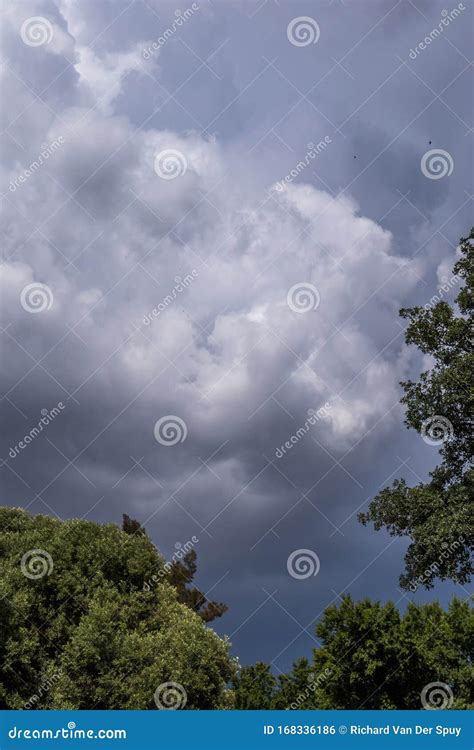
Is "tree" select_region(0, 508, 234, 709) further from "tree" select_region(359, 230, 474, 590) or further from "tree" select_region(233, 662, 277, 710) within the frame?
"tree" select_region(359, 230, 474, 590)

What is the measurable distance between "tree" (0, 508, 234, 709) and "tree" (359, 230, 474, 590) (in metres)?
8.27

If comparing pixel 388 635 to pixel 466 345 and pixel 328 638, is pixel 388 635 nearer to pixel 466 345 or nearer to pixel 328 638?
pixel 328 638

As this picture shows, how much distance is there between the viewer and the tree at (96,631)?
968 inches

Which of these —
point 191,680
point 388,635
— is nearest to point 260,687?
point 191,680

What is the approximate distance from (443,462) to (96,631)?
1399 cm

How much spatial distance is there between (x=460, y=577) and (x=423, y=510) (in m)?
2.55

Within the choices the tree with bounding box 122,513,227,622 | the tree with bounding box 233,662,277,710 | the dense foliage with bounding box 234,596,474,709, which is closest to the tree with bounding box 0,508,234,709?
the tree with bounding box 233,662,277,710

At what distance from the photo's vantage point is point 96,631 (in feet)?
83.6

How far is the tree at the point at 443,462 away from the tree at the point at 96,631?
8.27 meters

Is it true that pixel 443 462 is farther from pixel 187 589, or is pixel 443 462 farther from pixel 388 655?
pixel 187 589

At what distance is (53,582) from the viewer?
2848 centimetres

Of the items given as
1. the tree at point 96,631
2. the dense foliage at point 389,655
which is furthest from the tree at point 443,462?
the tree at point 96,631

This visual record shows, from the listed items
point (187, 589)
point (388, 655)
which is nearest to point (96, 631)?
point (388, 655)
